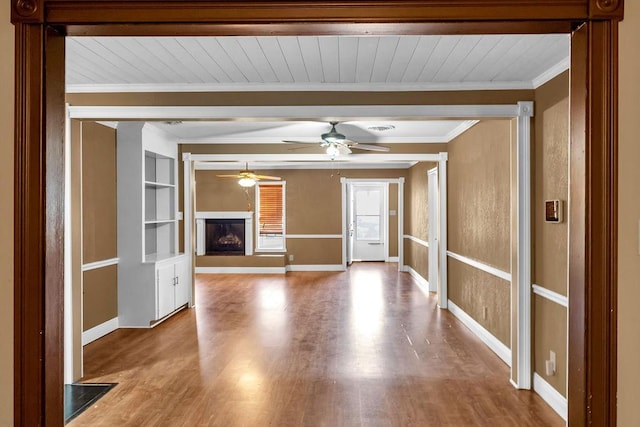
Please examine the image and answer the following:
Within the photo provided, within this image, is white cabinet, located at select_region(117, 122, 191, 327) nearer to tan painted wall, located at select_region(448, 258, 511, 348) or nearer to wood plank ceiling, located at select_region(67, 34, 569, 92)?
wood plank ceiling, located at select_region(67, 34, 569, 92)

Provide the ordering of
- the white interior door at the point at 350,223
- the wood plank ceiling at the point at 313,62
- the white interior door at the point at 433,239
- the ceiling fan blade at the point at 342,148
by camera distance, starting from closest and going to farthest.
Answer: the wood plank ceiling at the point at 313,62 < the ceiling fan blade at the point at 342,148 < the white interior door at the point at 433,239 < the white interior door at the point at 350,223

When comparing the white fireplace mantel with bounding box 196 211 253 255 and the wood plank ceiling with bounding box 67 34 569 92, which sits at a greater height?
the wood plank ceiling with bounding box 67 34 569 92

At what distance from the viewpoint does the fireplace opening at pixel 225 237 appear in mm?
10750

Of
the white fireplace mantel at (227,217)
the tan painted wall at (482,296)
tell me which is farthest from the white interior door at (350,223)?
the tan painted wall at (482,296)

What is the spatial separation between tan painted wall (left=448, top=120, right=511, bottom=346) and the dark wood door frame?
274cm

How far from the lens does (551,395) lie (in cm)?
338

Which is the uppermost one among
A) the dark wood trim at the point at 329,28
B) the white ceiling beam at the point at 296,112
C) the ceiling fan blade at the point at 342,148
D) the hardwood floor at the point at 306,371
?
the white ceiling beam at the point at 296,112

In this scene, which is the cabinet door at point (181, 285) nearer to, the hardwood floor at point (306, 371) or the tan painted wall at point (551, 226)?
the hardwood floor at point (306, 371)

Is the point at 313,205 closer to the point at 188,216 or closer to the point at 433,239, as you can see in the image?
the point at 433,239

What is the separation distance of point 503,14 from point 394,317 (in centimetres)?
507

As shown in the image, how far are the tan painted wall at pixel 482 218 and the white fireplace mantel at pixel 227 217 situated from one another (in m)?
5.31

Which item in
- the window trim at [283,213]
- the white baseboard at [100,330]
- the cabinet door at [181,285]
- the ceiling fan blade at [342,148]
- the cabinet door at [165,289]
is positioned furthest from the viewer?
the window trim at [283,213]

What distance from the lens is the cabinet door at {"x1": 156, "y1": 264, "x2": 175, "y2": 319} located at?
5.76 metres

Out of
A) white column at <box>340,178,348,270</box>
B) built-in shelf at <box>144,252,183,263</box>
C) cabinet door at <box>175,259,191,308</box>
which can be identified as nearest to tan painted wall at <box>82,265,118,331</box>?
built-in shelf at <box>144,252,183,263</box>
